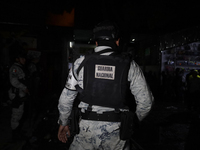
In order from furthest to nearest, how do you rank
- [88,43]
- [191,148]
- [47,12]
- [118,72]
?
[88,43] < [47,12] < [191,148] < [118,72]

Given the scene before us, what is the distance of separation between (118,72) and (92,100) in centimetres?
38

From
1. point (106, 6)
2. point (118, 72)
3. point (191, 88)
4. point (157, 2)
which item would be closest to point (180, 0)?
point (157, 2)

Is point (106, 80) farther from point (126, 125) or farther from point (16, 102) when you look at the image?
point (16, 102)

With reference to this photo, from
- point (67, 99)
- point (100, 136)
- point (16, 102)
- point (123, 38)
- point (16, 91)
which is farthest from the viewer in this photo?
point (123, 38)

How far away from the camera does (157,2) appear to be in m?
5.33

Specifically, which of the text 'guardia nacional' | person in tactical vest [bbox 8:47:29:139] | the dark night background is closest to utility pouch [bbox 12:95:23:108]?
person in tactical vest [bbox 8:47:29:139]

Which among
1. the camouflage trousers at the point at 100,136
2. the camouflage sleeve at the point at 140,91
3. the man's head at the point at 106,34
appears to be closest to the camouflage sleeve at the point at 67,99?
the camouflage trousers at the point at 100,136

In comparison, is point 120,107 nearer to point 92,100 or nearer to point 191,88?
point 92,100

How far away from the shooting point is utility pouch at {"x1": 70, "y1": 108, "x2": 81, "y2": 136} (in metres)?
1.56

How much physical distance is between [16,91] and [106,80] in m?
2.93

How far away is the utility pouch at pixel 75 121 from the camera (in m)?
1.56

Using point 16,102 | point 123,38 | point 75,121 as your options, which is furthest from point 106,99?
point 123,38

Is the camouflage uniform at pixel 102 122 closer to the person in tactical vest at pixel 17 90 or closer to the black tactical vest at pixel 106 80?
the black tactical vest at pixel 106 80

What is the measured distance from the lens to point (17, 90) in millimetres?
3650
